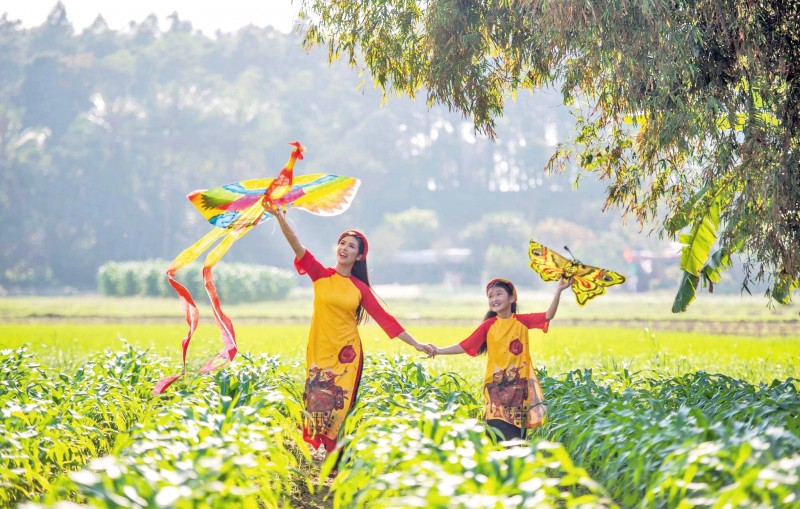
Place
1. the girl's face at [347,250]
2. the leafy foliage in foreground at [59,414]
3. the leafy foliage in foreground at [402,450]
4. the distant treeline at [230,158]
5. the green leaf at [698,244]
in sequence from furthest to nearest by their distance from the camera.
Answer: the distant treeline at [230,158] < the green leaf at [698,244] < the girl's face at [347,250] < the leafy foliage in foreground at [59,414] < the leafy foliage in foreground at [402,450]

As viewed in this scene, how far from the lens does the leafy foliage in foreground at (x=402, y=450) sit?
11.5 ft

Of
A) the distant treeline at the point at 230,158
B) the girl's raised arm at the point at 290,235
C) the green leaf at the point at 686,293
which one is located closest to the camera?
the girl's raised arm at the point at 290,235

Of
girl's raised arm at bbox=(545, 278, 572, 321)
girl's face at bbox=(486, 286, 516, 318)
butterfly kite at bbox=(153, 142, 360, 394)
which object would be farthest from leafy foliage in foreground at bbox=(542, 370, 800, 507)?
butterfly kite at bbox=(153, 142, 360, 394)

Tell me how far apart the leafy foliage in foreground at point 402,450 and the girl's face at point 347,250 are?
0.91m

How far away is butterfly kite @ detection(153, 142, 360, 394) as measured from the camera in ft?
21.8

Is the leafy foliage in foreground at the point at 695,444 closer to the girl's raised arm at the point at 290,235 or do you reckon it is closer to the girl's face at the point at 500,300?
the girl's face at the point at 500,300

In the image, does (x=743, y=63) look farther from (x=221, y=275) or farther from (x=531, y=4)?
(x=221, y=275)

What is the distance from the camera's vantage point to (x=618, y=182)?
8.49 metres

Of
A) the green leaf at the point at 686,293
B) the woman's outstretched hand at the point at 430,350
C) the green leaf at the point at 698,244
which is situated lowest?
the woman's outstretched hand at the point at 430,350

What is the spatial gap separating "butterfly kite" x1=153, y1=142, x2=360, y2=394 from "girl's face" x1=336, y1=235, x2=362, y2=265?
0.49 metres

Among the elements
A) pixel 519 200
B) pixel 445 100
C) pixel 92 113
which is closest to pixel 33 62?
pixel 92 113

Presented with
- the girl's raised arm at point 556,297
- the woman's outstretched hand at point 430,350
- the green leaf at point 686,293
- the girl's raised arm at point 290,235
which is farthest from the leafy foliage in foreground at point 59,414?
the green leaf at point 686,293

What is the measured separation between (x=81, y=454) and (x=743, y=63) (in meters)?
5.36

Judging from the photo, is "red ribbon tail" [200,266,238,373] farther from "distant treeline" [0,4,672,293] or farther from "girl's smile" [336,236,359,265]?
"distant treeline" [0,4,672,293]
